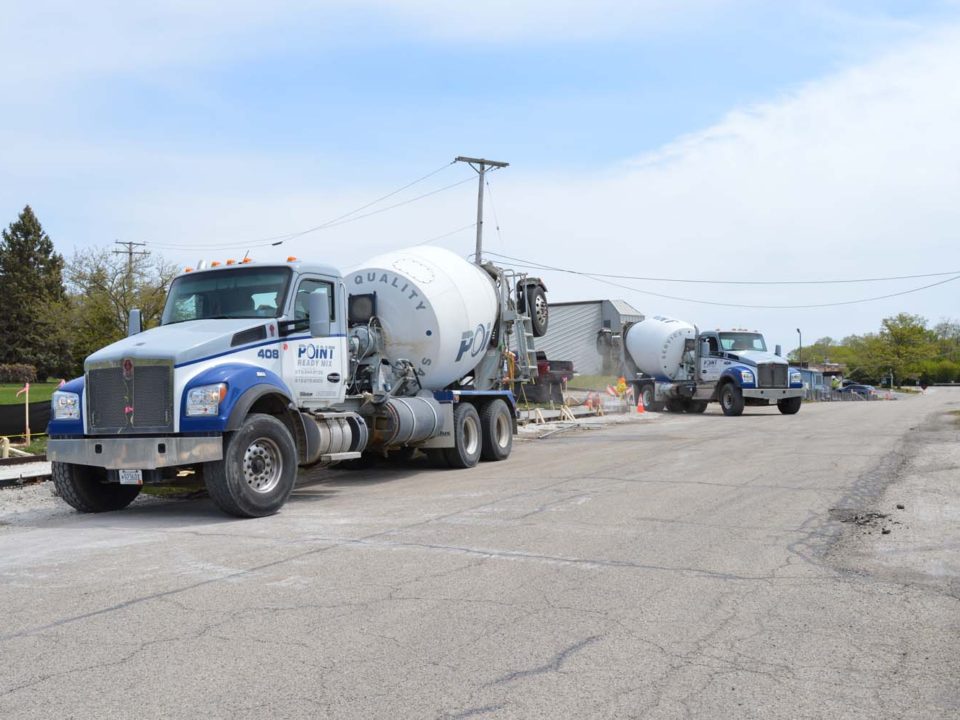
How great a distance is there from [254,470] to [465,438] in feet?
19.5

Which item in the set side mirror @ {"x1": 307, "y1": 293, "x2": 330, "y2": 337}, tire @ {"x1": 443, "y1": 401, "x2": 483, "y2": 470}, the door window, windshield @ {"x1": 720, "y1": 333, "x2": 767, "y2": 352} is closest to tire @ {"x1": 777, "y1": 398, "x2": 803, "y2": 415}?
windshield @ {"x1": 720, "y1": 333, "x2": 767, "y2": 352}

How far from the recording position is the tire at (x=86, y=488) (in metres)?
10.1

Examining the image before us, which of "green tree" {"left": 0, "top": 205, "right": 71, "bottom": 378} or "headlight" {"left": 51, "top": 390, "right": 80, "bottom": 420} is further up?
"green tree" {"left": 0, "top": 205, "right": 71, "bottom": 378}

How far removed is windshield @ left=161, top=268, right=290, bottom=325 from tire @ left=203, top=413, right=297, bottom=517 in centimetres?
149

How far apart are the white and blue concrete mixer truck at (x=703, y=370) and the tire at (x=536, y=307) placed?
14451 mm

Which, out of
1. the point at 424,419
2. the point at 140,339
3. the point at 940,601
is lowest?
the point at 940,601

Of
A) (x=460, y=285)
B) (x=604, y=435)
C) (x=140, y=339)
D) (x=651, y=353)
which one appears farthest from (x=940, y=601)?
(x=651, y=353)

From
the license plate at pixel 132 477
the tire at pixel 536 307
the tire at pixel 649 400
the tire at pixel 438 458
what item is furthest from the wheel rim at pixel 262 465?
the tire at pixel 649 400

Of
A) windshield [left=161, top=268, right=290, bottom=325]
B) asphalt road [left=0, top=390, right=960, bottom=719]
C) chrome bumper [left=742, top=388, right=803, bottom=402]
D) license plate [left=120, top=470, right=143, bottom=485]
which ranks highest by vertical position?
windshield [left=161, top=268, right=290, bottom=325]

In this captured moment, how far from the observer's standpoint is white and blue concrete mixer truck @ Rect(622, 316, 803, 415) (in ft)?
101

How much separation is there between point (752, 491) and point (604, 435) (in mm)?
10967

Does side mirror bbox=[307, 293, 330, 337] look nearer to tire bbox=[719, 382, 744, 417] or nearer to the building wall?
tire bbox=[719, 382, 744, 417]

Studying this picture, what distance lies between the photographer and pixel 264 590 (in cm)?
618

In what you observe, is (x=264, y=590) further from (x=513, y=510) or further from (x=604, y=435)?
(x=604, y=435)
